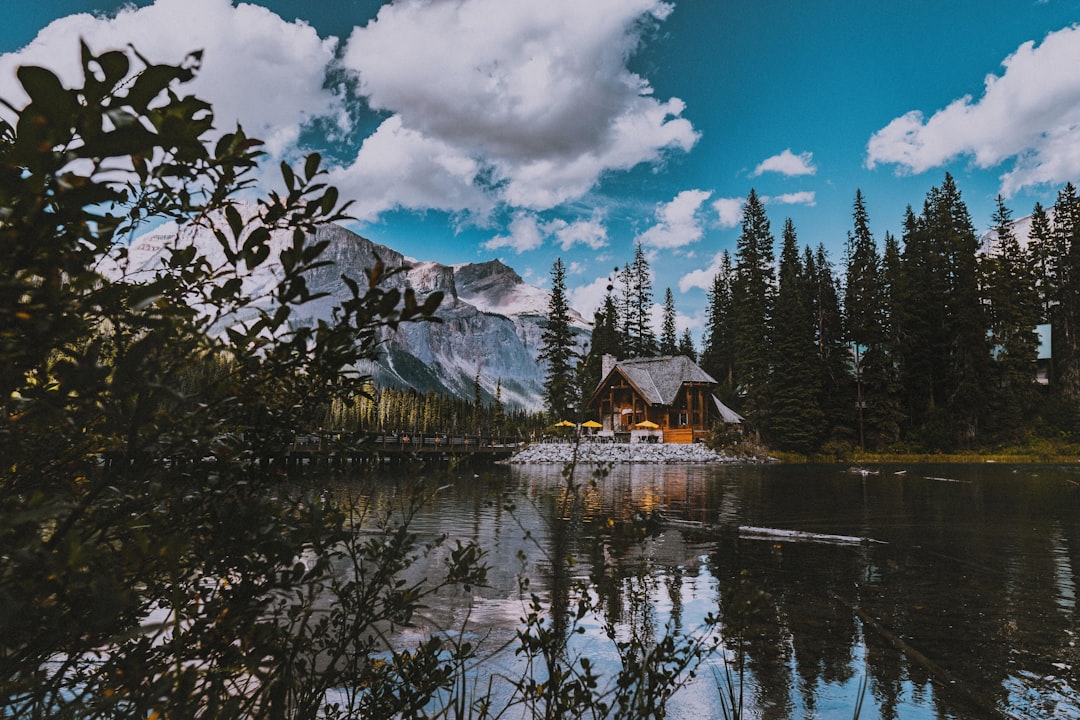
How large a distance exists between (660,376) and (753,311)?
8.86 metres

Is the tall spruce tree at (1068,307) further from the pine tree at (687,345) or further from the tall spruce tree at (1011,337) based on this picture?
the pine tree at (687,345)

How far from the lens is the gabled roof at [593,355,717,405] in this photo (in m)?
44.9

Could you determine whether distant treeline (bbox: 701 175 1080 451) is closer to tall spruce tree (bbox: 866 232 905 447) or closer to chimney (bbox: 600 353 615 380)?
tall spruce tree (bbox: 866 232 905 447)

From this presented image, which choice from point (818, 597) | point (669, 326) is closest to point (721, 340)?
point (669, 326)

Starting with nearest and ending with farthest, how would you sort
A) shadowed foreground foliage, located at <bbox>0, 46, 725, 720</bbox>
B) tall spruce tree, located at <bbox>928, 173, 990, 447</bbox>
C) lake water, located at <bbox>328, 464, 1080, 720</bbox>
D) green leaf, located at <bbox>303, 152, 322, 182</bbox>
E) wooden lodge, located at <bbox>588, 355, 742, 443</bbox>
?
shadowed foreground foliage, located at <bbox>0, 46, 725, 720</bbox>
green leaf, located at <bbox>303, 152, 322, 182</bbox>
lake water, located at <bbox>328, 464, 1080, 720</bbox>
tall spruce tree, located at <bbox>928, 173, 990, 447</bbox>
wooden lodge, located at <bbox>588, 355, 742, 443</bbox>

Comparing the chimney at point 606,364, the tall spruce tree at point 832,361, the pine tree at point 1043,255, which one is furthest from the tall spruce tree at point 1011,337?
the chimney at point 606,364

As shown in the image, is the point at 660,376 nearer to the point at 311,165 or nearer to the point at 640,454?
the point at 640,454

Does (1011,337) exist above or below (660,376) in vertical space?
above

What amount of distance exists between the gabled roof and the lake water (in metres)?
31.1

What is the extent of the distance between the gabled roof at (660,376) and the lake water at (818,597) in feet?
102

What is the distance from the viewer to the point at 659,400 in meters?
44.8

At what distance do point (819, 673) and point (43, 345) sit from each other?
16.4ft

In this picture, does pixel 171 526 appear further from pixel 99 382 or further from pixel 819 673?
pixel 819 673

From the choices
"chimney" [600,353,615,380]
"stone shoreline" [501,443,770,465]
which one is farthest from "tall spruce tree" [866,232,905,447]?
"chimney" [600,353,615,380]
